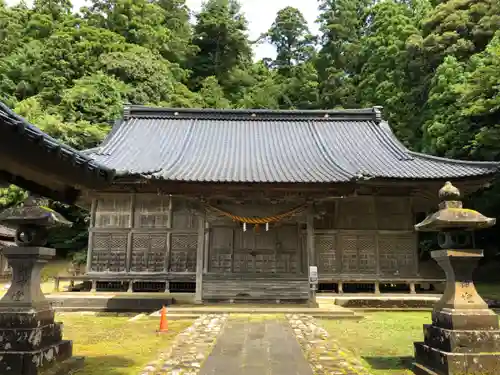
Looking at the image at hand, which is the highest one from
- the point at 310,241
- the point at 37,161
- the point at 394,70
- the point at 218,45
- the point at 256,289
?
the point at 218,45

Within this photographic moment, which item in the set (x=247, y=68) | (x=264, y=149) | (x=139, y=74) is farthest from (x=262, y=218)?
(x=247, y=68)

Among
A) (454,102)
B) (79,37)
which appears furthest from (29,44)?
(454,102)

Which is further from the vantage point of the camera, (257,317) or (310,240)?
(310,240)

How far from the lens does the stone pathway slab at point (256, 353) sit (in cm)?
565

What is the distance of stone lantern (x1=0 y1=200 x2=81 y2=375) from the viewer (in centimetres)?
492

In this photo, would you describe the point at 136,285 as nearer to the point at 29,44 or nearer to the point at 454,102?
the point at 454,102

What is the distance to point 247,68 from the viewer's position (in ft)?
159

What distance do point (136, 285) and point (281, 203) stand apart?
6.12m

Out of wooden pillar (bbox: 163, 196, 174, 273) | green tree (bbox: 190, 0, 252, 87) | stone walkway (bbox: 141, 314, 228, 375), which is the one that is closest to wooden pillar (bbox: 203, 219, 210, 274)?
wooden pillar (bbox: 163, 196, 174, 273)

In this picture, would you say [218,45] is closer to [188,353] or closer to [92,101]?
[92,101]

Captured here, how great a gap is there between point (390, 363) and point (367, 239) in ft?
28.1

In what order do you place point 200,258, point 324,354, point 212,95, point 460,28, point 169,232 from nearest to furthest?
point 324,354
point 200,258
point 169,232
point 460,28
point 212,95

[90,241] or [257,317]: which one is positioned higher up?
[90,241]

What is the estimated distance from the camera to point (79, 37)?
34.9m
